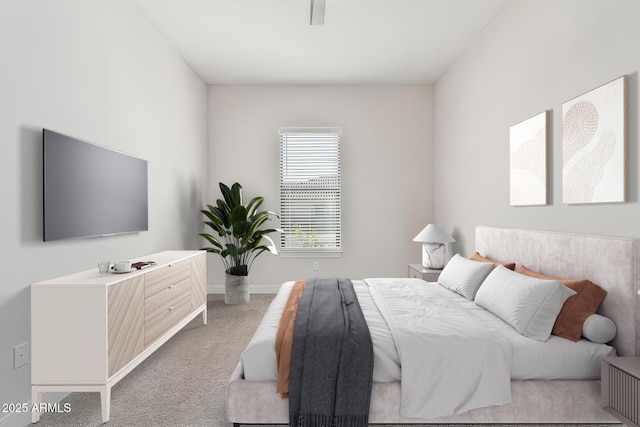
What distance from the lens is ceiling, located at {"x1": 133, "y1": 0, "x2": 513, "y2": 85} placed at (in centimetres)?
341

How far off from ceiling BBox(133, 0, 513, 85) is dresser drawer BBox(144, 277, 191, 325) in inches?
97.9

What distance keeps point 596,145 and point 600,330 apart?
107 centimetres

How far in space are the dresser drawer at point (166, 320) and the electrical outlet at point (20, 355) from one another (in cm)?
66

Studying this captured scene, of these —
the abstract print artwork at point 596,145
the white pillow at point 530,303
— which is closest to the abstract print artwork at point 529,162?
the abstract print artwork at point 596,145

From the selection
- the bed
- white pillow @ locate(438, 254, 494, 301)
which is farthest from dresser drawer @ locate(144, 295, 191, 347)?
white pillow @ locate(438, 254, 494, 301)

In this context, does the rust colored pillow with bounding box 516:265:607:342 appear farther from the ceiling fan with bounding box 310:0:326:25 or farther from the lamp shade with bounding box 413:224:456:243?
the ceiling fan with bounding box 310:0:326:25

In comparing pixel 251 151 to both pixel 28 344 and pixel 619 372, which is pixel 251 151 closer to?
pixel 28 344

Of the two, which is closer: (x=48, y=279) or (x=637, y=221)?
(x=637, y=221)

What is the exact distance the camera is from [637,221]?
1.98 m

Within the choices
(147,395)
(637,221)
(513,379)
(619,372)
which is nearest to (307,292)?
(147,395)

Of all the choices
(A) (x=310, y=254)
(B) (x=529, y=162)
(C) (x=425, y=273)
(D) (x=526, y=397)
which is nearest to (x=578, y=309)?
(D) (x=526, y=397)

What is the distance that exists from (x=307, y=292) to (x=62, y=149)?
6.22 ft

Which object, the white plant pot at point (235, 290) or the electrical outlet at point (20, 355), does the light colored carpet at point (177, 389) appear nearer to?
the electrical outlet at point (20, 355)

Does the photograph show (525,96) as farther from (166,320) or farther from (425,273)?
(166,320)
